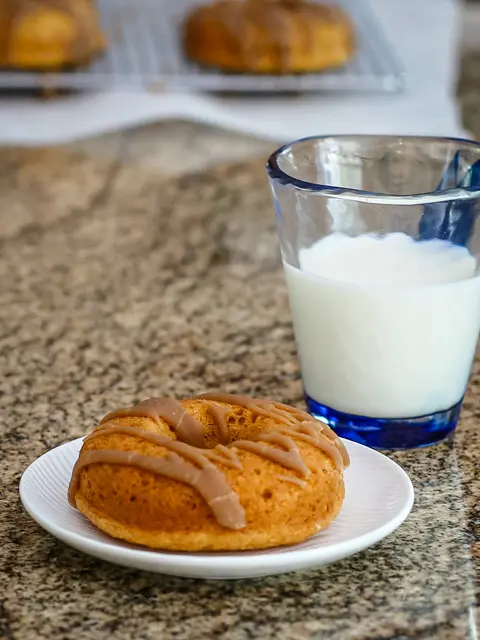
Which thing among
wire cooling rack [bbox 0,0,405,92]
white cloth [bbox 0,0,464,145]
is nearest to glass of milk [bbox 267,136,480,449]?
white cloth [bbox 0,0,464,145]

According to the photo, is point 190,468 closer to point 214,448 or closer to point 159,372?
point 214,448

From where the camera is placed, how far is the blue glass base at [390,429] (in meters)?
0.79

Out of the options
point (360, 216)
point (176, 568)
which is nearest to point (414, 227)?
point (360, 216)

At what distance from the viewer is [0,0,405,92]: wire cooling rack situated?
5.95 ft

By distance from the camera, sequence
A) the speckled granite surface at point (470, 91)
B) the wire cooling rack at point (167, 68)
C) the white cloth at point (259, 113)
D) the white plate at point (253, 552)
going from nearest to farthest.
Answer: the white plate at point (253, 552) → the white cloth at point (259, 113) → the wire cooling rack at point (167, 68) → the speckled granite surface at point (470, 91)

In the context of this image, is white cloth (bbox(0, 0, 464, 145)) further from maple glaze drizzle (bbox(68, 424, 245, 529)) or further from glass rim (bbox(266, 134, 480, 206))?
maple glaze drizzle (bbox(68, 424, 245, 529))

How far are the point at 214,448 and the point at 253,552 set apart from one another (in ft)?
0.20

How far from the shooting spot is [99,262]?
1277 millimetres

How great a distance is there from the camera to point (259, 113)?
177cm

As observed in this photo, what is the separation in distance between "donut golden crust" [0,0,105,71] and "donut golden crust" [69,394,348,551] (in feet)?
4.20

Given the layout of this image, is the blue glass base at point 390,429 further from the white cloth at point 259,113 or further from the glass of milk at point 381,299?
the white cloth at point 259,113

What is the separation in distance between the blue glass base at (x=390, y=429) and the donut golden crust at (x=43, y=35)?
1176mm

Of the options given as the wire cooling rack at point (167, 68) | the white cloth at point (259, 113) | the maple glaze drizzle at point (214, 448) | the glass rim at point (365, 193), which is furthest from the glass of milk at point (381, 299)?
the wire cooling rack at point (167, 68)

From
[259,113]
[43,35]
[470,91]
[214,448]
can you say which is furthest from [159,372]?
[470,91]
